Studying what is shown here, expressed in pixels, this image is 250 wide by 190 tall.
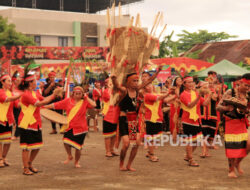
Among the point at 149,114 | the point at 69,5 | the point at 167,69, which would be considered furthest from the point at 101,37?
the point at 149,114

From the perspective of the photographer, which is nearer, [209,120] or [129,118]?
[129,118]

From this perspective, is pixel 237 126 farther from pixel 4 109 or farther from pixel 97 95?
pixel 97 95

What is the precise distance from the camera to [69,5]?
6438cm

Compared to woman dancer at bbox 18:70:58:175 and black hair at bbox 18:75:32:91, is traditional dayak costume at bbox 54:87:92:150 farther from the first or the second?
black hair at bbox 18:75:32:91

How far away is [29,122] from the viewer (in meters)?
6.95

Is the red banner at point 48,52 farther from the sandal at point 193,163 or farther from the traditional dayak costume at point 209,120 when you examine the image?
the sandal at point 193,163

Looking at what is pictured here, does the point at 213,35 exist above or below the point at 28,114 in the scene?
above

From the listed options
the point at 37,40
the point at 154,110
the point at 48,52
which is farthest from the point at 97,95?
the point at 37,40

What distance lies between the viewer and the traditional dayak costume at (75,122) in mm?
7488

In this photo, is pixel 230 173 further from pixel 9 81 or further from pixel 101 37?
pixel 101 37

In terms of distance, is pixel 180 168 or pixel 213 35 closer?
pixel 180 168

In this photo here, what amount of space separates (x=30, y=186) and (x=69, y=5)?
6079 centimetres

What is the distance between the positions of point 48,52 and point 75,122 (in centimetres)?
3268

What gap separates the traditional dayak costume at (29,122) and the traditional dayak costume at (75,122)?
0.56 metres
